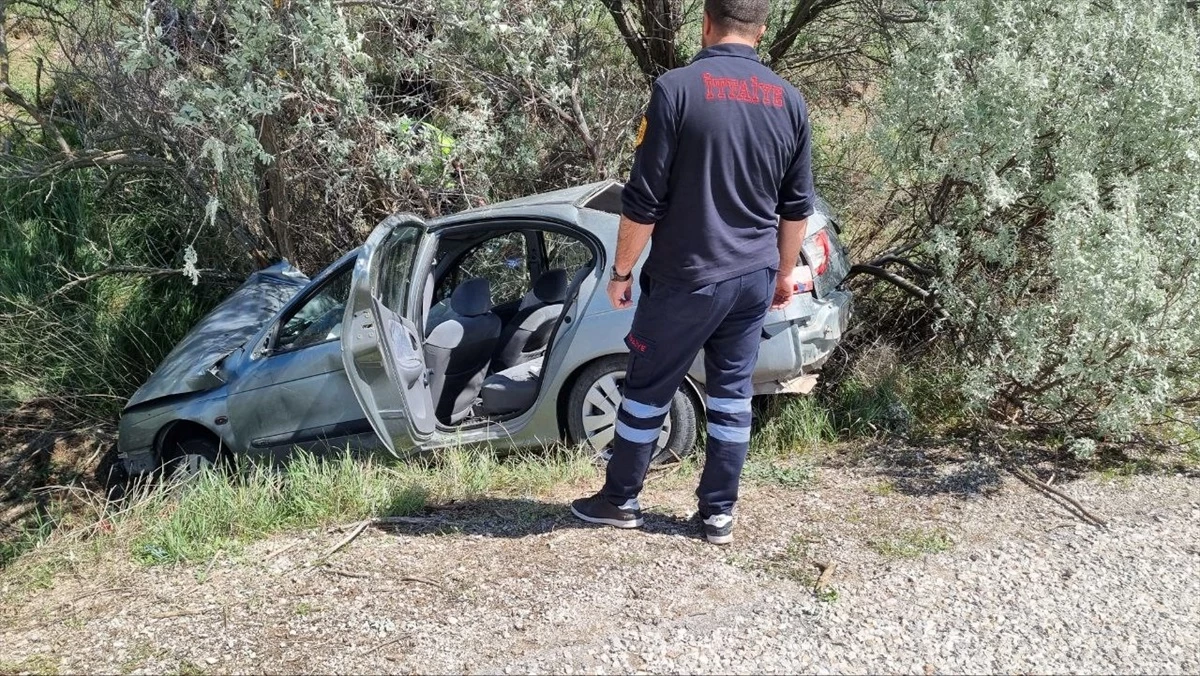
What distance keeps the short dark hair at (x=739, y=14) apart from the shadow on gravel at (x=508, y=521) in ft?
6.61

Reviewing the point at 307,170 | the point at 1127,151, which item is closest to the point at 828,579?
the point at 1127,151

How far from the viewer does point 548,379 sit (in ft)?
17.1

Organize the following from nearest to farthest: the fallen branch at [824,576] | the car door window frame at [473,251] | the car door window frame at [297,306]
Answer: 1. the fallen branch at [824,576]
2. the car door window frame at [297,306]
3. the car door window frame at [473,251]

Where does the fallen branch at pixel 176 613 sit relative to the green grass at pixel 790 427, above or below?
above

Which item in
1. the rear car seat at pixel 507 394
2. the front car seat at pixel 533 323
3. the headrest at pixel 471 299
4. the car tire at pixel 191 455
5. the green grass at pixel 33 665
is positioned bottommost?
the car tire at pixel 191 455

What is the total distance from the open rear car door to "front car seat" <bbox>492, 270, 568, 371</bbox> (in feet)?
2.52

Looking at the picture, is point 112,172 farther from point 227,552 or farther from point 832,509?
point 832,509

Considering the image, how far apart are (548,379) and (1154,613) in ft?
9.57

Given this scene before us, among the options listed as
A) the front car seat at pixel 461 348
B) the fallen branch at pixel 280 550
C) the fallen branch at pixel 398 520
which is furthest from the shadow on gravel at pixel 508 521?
the front car seat at pixel 461 348

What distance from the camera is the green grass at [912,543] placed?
12.8 ft

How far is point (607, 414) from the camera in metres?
5.18

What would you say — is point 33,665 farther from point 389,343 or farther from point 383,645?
point 389,343

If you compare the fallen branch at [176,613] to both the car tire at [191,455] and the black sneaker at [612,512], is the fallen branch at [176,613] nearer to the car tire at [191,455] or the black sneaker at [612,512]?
the black sneaker at [612,512]

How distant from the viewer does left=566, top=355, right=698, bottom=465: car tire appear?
16.7 ft
